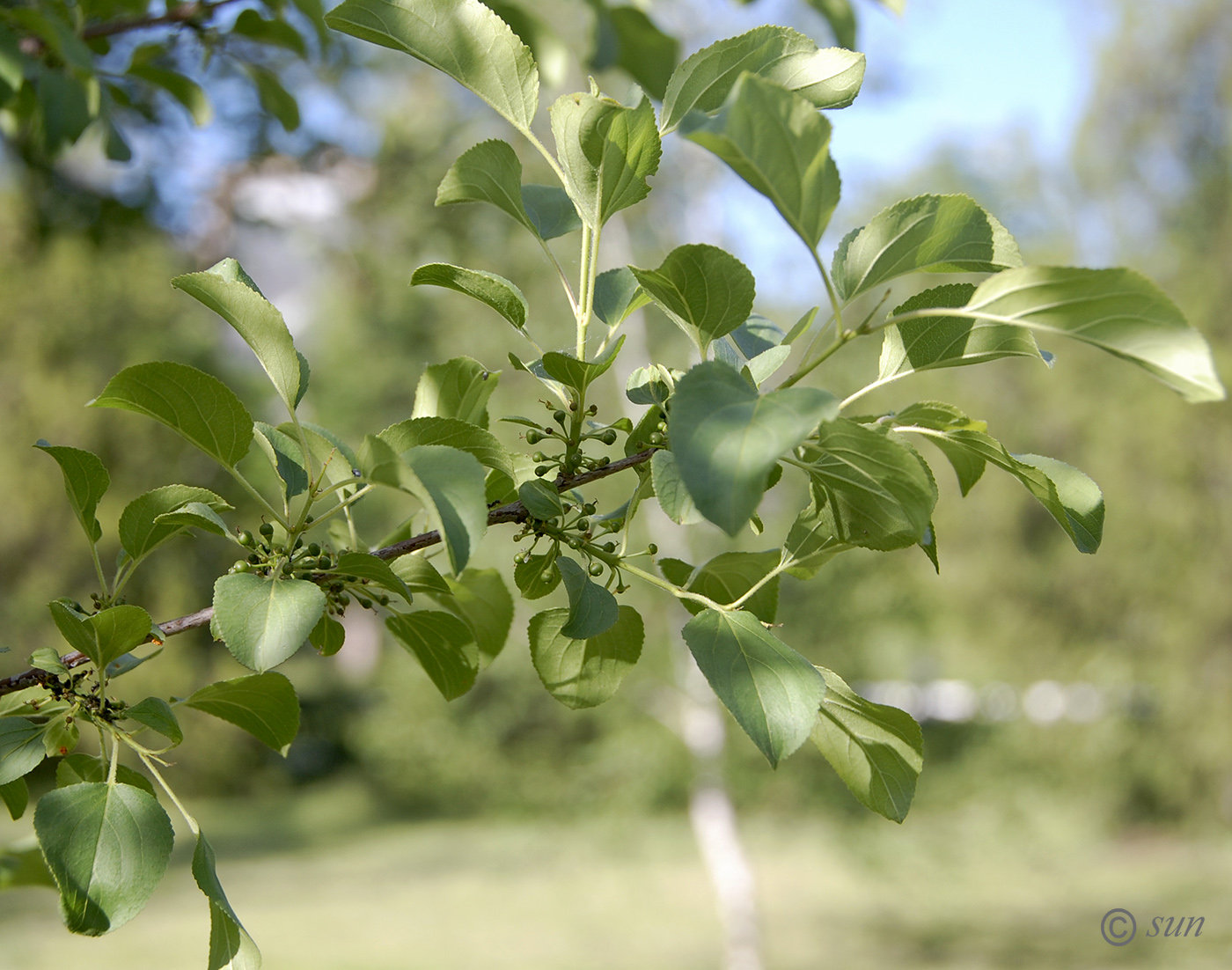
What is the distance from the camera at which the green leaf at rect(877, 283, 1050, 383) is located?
0.50 m

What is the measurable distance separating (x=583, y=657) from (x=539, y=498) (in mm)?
→ 141

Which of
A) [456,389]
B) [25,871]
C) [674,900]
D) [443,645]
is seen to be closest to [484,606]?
[443,645]

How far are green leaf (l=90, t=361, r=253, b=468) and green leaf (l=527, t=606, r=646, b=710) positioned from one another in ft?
0.66

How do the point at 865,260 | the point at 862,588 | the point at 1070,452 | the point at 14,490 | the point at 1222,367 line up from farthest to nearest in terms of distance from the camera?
the point at 1070,452, the point at 14,490, the point at 1222,367, the point at 862,588, the point at 865,260

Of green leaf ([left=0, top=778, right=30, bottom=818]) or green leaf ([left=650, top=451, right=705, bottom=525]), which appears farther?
green leaf ([left=0, top=778, right=30, bottom=818])

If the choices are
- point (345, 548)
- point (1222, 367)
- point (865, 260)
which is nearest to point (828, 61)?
point (865, 260)

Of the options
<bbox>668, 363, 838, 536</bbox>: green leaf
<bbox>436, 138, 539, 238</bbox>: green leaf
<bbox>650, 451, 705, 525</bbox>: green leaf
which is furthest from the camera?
<bbox>436, 138, 539, 238</bbox>: green leaf

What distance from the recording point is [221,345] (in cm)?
836

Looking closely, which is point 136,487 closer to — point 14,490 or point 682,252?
point 14,490

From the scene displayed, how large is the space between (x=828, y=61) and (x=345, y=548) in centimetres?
38

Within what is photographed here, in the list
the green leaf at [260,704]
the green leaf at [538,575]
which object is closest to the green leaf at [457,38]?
the green leaf at [538,575]

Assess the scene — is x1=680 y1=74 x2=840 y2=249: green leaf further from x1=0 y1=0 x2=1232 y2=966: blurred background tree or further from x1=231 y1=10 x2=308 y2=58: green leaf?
x1=0 y1=0 x2=1232 y2=966: blurred background tree

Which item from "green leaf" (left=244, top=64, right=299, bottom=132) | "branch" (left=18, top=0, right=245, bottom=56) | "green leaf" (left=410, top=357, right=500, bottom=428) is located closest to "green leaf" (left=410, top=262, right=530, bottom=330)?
"green leaf" (left=410, top=357, right=500, bottom=428)

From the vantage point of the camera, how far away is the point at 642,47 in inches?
53.5
